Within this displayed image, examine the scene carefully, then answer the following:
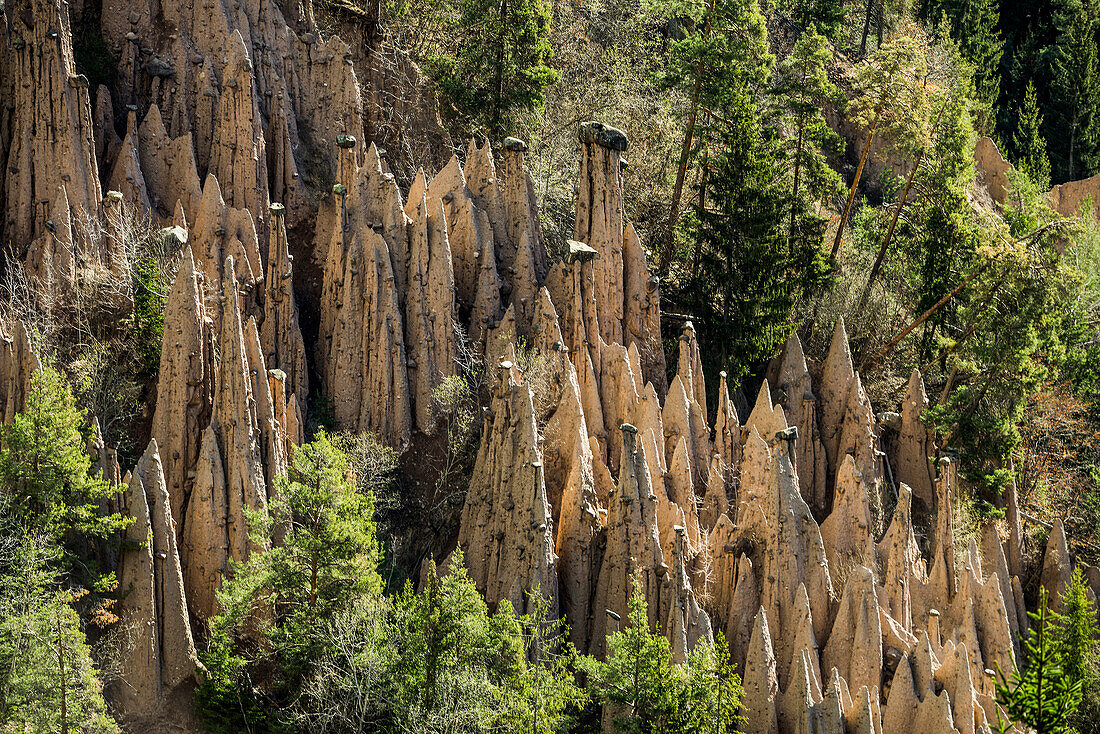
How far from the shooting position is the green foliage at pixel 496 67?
1210 inches

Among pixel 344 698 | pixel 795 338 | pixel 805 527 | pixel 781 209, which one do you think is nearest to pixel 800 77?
pixel 781 209

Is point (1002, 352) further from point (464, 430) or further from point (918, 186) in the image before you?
point (464, 430)

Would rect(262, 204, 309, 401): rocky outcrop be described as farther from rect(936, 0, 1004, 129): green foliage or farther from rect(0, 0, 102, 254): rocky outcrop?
rect(936, 0, 1004, 129): green foliage

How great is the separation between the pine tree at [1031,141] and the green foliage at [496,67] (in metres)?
20.5

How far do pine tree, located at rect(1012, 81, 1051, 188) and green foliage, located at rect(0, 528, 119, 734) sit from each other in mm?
35982

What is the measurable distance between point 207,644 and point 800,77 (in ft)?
66.9

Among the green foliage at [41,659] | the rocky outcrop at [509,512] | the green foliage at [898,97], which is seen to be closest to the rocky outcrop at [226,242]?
the rocky outcrop at [509,512]

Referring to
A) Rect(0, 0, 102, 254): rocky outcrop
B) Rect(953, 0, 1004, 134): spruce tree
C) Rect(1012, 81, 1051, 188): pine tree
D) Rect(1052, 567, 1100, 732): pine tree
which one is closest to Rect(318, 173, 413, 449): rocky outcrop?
Rect(0, 0, 102, 254): rocky outcrop

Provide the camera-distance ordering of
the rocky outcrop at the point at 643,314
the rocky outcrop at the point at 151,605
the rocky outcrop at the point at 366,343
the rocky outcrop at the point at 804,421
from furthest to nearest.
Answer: the rocky outcrop at the point at 643,314, the rocky outcrop at the point at 804,421, the rocky outcrop at the point at 366,343, the rocky outcrop at the point at 151,605

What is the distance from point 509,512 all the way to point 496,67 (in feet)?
45.7

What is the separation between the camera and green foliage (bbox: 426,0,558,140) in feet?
101

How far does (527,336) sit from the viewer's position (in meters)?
25.4

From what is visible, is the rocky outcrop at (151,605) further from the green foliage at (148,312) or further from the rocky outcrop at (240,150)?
the rocky outcrop at (240,150)

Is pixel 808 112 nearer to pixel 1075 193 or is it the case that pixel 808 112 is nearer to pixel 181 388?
pixel 1075 193
